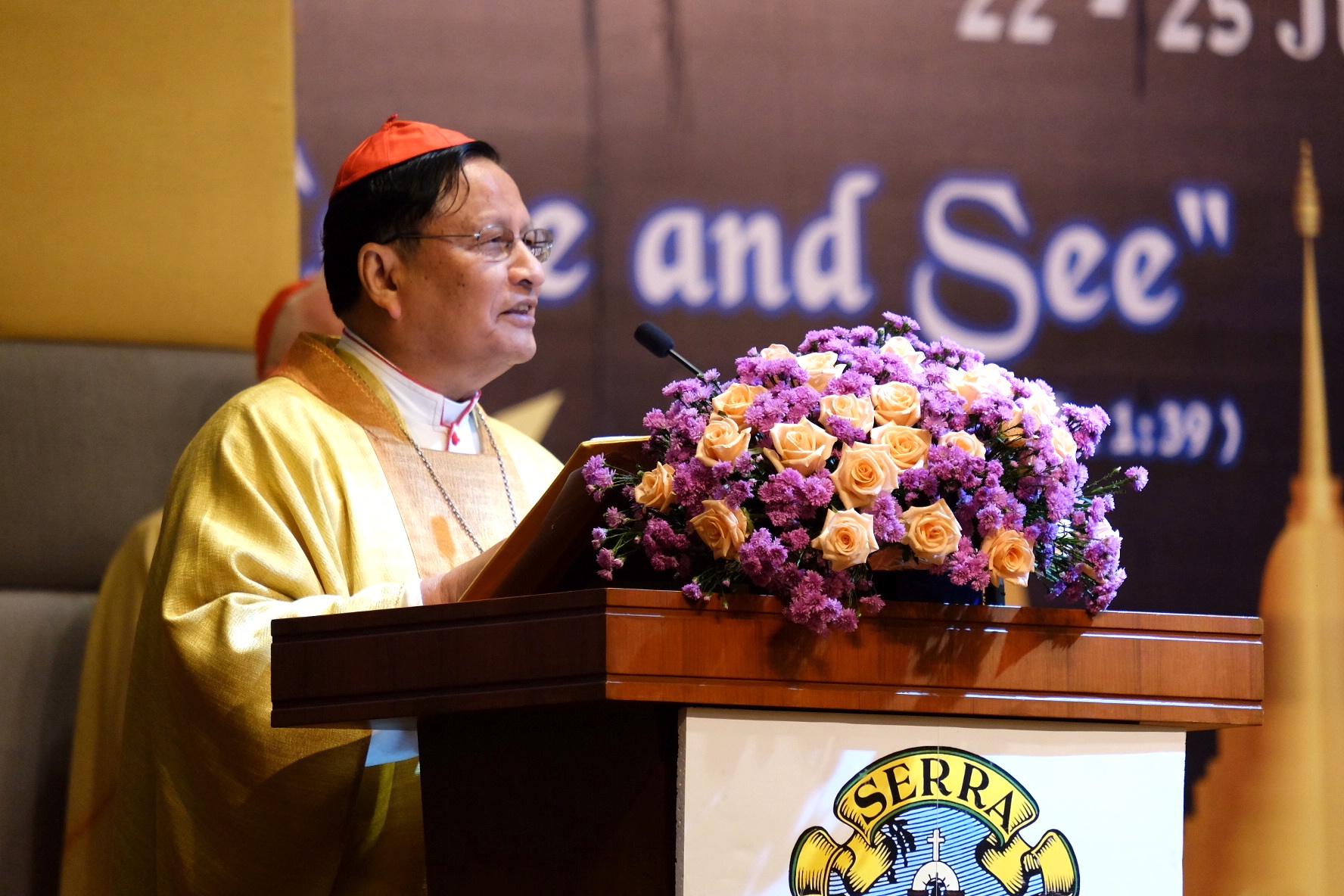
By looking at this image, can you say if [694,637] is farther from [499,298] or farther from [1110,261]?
[1110,261]

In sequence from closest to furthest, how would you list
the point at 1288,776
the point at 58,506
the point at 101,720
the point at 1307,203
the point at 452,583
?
the point at 452,583 < the point at 101,720 < the point at 58,506 < the point at 1288,776 < the point at 1307,203

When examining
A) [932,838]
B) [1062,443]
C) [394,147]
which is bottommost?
[932,838]

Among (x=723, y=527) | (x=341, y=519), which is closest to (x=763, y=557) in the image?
(x=723, y=527)

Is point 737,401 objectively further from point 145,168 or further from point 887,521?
point 145,168

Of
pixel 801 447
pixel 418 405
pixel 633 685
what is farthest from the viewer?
pixel 418 405

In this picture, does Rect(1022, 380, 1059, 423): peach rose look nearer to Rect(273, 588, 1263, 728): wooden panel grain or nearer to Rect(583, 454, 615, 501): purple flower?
Rect(273, 588, 1263, 728): wooden panel grain

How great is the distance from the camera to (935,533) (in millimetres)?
1484

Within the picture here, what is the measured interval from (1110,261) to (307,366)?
7.10ft

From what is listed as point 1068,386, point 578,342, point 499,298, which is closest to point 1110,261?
point 1068,386

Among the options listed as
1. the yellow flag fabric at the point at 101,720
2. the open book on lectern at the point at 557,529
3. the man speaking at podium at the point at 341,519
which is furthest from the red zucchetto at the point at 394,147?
the open book on lectern at the point at 557,529

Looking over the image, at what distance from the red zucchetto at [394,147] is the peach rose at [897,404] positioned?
136 cm

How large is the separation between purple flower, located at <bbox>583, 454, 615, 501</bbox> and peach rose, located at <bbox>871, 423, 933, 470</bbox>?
282 mm

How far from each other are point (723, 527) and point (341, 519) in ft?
3.66

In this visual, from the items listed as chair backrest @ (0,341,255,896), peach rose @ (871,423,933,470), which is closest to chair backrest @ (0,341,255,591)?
chair backrest @ (0,341,255,896)
